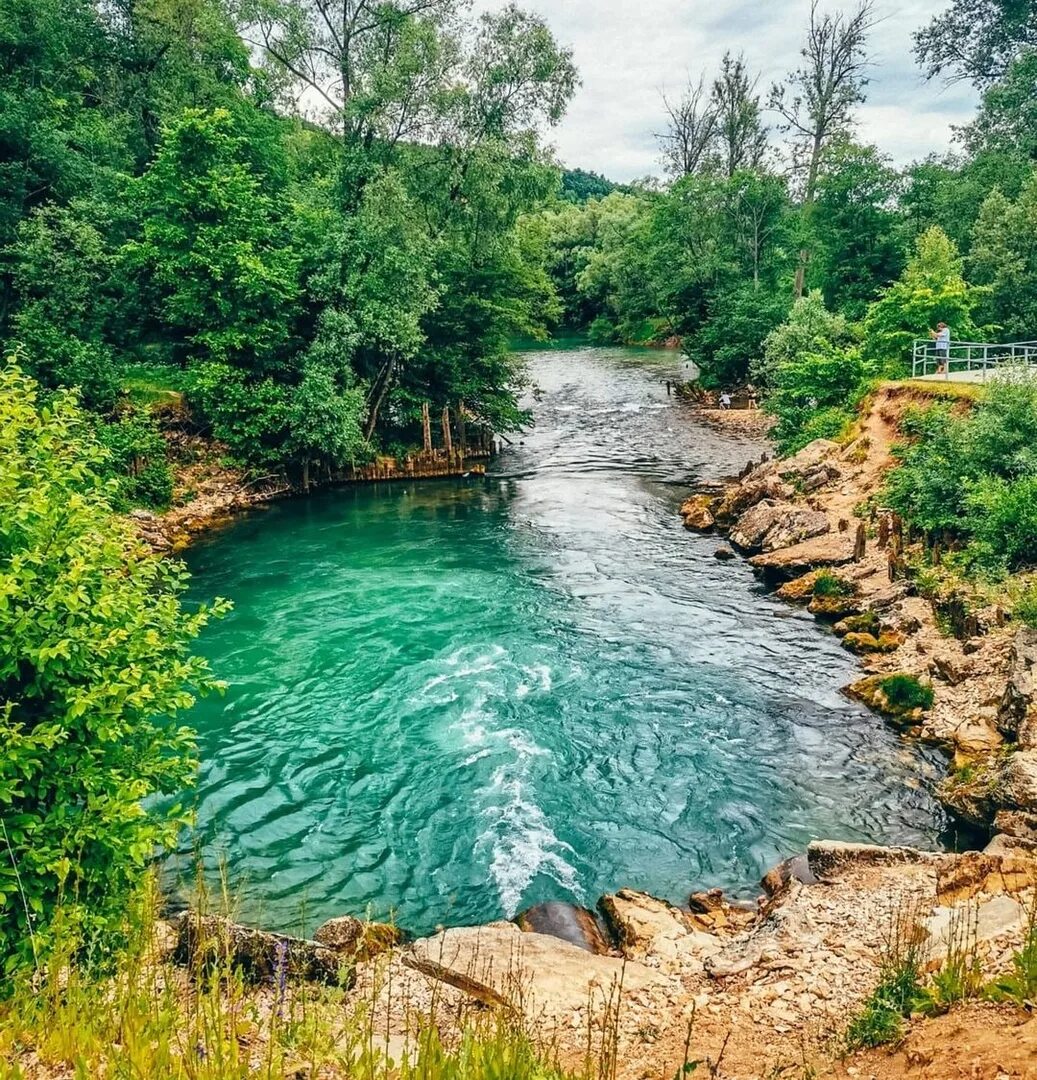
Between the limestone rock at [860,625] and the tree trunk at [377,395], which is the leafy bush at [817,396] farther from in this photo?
the tree trunk at [377,395]

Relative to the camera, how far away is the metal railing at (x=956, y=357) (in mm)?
25531

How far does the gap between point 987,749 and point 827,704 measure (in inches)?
119

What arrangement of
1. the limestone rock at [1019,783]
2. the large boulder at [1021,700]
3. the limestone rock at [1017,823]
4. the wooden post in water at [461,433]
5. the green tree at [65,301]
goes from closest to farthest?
the limestone rock at [1017,823]
the limestone rock at [1019,783]
the large boulder at [1021,700]
the green tree at [65,301]
the wooden post in water at [461,433]

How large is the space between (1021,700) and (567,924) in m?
7.97

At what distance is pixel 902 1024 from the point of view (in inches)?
214

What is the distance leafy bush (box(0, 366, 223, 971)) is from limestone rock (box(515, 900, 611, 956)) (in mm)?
4406

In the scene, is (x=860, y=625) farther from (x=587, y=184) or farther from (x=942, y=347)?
(x=587, y=184)

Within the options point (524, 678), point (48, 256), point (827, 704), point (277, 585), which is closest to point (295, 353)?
point (48, 256)

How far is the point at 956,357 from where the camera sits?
91.0 feet

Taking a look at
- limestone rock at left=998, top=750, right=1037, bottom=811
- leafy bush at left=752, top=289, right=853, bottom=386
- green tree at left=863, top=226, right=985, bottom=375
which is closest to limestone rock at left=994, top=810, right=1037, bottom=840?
limestone rock at left=998, top=750, right=1037, bottom=811

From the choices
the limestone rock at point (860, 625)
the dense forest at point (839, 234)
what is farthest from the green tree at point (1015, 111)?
the limestone rock at point (860, 625)

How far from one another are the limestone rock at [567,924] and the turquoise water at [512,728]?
509 millimetres

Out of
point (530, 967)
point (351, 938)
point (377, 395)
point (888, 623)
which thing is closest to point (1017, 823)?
point (530, 967)

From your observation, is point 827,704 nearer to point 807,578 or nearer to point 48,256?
point 807,578
